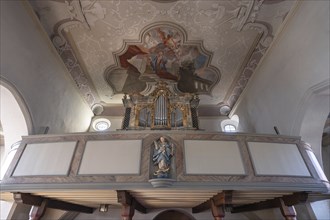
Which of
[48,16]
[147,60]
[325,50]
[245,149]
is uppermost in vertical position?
[147,60]

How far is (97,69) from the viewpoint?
7789 millimetres

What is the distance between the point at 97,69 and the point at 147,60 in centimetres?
190

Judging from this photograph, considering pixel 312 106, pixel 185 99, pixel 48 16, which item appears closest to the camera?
pixel 312 106

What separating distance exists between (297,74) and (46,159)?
6.38 m

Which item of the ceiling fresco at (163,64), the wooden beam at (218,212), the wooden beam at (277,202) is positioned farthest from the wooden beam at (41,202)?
the wooden beam at (277,202)

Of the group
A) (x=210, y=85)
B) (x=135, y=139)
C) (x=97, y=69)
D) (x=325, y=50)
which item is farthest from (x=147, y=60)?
(x=325, y=50)

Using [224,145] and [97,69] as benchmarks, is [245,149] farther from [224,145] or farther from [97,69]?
[97,69]

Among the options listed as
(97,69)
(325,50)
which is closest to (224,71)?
(325,50)

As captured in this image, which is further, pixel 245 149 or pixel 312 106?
pixel 312 106

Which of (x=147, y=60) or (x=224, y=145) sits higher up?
(x=147, y=60)

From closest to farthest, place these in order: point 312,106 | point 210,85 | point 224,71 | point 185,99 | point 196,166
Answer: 1. point 196,166
2. point 312,106
3. point 185,99
4. point 224,71
5. point 210,85

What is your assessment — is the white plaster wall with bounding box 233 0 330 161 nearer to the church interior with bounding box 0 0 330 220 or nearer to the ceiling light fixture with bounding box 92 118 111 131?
the church interior with bounding box 0 0 330 220

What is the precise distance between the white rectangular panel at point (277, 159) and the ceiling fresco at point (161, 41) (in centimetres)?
362

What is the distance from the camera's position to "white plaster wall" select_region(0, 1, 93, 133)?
482 cm
